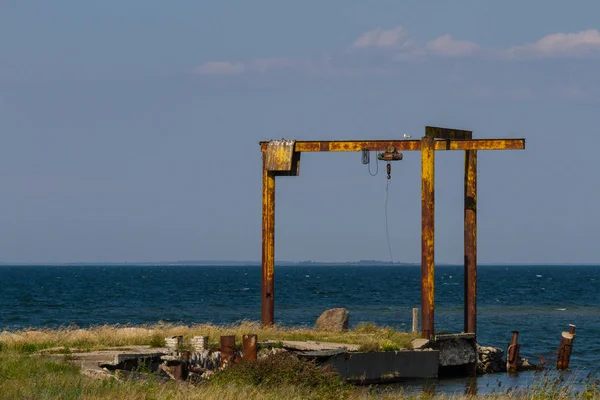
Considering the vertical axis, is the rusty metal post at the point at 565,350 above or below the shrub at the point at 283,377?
below

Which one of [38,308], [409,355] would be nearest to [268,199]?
[409,355]

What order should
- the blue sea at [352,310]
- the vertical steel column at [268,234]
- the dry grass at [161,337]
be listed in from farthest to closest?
the blue sea at [352,310] → the vertical steel column at [268,234] → the dry grass at [161,337]

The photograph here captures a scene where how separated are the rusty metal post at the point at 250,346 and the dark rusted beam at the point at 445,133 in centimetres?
887

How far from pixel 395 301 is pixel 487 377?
6112 centimetres

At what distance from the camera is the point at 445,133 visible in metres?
32.1

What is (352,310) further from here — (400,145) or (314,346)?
(314,346)

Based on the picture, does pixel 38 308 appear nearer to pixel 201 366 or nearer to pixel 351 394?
pixel 201 366

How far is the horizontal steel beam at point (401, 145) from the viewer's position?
103 ft

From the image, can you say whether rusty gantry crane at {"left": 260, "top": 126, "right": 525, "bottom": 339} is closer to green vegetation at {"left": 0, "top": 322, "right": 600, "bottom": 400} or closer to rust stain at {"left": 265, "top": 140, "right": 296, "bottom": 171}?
rust stain at {"left": 265, "top": 140, "right": 296, "bottom": 171}

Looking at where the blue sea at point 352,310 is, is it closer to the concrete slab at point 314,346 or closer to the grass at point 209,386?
the concrete slab at point 314,346

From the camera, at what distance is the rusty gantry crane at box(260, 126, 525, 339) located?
31000 millimetres

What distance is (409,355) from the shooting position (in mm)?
29141

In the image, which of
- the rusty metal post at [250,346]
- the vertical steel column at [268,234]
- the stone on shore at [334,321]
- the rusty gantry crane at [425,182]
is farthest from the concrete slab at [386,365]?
the vertical steel column at [268,234]

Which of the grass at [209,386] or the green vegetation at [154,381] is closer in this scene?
the grass at [209,386]
